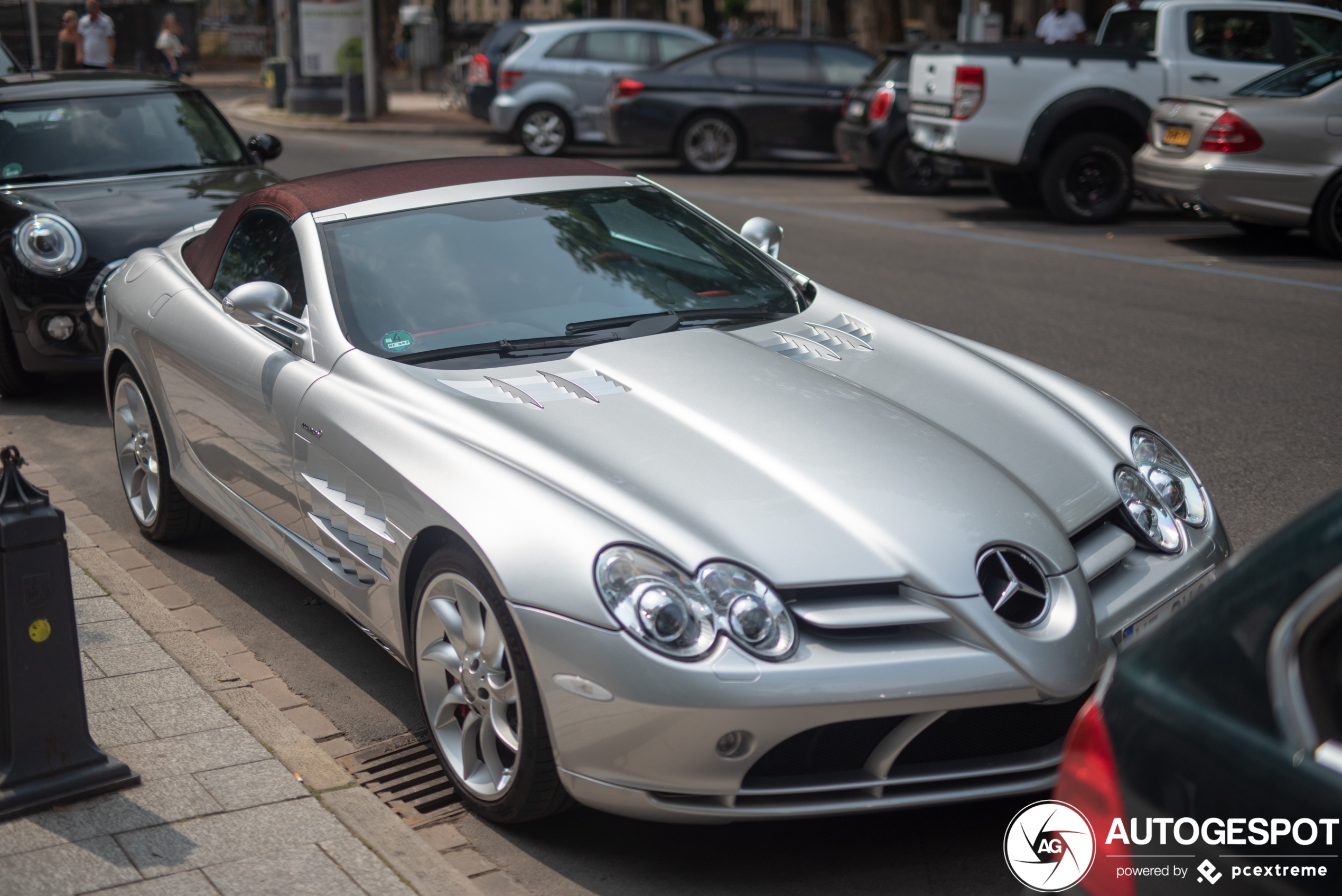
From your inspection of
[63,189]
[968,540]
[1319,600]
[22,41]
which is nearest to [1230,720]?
[1319,600]

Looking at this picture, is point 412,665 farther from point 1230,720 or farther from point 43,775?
point 1230,720

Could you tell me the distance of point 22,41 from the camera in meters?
42.6

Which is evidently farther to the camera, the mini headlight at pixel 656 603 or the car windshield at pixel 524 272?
the car windshield at pixel 524 272

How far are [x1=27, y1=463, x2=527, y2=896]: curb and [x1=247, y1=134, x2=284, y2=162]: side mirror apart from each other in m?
3.70

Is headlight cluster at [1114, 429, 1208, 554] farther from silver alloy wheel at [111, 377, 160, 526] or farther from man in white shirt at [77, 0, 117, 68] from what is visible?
man in white shirt at [77, 0, 117, 68]

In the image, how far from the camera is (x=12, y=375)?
7668mm

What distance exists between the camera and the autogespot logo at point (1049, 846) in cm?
191

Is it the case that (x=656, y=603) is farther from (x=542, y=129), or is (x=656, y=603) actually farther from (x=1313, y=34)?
(x=542, y=129)

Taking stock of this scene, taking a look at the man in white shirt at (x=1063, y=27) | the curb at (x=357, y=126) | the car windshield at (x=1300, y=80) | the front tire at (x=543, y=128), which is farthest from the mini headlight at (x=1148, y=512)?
the curb at (x=357, y=126)

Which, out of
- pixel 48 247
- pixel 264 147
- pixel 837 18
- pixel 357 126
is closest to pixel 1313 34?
pixel 264 147

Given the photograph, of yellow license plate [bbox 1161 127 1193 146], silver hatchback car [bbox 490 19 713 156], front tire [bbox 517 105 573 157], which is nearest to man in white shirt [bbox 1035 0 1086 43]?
silver hatchback car [bbox 490 19 713 156]

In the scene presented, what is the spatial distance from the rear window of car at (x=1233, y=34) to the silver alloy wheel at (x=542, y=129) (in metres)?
8.65

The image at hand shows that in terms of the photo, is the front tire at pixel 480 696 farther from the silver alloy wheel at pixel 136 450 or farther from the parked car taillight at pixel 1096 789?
the silver alloy wheel at pixel 136 450

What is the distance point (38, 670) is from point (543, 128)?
54.5 feet
